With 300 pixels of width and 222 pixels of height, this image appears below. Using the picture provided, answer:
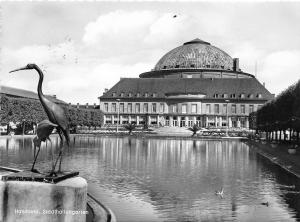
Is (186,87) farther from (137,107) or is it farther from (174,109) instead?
(137,107)

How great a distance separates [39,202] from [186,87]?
455 ft

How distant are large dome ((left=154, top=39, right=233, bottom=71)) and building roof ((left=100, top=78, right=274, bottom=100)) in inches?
669

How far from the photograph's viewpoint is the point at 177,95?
14350 cm

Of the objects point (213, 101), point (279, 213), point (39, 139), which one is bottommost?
point (279, 213)

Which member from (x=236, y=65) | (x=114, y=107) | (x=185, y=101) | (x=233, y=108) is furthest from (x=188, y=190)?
(x=236, y=65)

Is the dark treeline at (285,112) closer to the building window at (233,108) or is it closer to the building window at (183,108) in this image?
the building window at (233,108)

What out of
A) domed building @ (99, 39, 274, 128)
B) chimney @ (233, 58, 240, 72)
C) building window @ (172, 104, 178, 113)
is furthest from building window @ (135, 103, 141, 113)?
chimney @ (233, 58, 240, 72)

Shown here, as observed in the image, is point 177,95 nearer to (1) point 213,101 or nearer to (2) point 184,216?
(1) point 213,101

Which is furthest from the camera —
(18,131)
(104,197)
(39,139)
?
(18,131)

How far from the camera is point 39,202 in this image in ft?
39.9

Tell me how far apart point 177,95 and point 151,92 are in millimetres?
9989

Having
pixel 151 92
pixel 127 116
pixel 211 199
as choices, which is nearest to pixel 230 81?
pixel 151 92

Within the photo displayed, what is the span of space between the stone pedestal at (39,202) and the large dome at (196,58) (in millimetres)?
155693

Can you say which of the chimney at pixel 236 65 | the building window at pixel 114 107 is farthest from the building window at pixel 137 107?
the chimney at pixel 236 65
